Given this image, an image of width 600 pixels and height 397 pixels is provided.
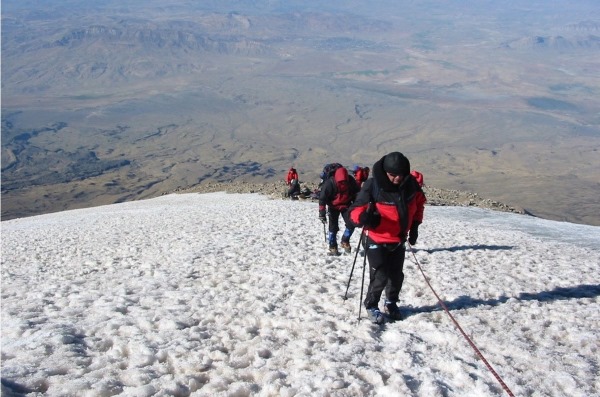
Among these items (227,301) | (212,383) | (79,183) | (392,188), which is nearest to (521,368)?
(392,188)

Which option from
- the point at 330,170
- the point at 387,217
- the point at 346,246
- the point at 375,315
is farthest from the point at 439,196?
the point at 387,217

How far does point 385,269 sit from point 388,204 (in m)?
1.02

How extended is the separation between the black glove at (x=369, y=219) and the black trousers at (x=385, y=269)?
40 centimetres

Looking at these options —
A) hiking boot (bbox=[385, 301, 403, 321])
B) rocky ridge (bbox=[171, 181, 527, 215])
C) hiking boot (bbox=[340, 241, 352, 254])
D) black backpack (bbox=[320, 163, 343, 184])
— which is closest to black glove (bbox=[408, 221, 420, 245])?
hiking boot (bbox=[385, 301, 403, 321])

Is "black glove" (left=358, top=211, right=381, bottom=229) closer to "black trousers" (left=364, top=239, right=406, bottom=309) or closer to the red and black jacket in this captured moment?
the red and black jacket

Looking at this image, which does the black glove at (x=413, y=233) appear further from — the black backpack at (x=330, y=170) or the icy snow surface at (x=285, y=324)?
the black backpack at (x=330, y=170)

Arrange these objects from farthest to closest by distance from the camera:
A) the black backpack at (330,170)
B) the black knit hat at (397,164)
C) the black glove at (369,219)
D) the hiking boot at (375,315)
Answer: the black backpack at (330,170) → the hiking boot at (375,315) → the black glove at (369,219) → the black knit hat at (397,164)

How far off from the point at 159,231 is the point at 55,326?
10219 millimetres

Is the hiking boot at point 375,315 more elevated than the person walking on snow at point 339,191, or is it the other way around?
the person walking on snow at point 339,191

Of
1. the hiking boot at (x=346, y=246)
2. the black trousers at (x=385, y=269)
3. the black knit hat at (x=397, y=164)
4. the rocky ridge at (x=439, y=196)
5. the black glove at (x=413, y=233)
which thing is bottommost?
the rocky ridge at (x=439, y=196)

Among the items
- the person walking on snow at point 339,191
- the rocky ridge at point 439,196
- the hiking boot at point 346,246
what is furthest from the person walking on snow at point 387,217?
the rocky ridge at point 439,196

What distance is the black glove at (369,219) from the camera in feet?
22.1

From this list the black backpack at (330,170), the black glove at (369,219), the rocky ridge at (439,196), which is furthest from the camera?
the rocky ridge at (439,196)

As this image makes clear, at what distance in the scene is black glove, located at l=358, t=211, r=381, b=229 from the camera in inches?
265
